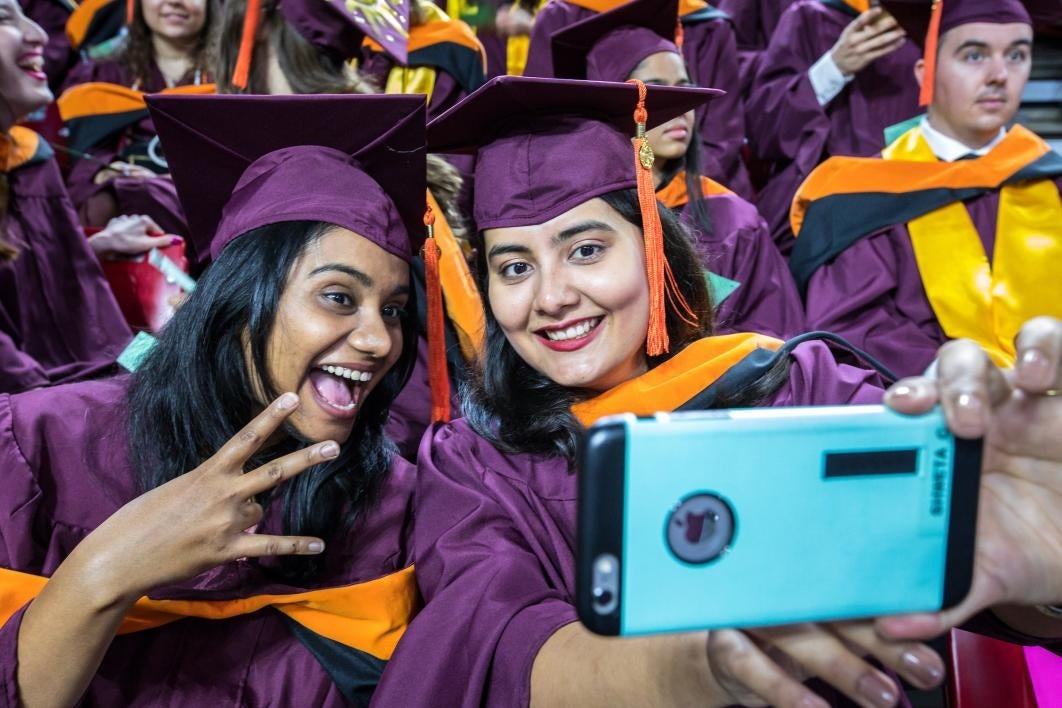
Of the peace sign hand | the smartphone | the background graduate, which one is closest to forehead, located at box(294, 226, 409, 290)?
the peace sign hand

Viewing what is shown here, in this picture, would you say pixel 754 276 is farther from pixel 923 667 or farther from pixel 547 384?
pixel 923 667

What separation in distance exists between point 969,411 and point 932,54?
2649 millimetres

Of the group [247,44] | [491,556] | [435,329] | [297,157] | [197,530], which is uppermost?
[247,44]

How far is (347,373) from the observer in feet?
5.50

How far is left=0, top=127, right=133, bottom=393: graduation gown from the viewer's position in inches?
128

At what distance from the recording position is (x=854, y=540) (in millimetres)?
855

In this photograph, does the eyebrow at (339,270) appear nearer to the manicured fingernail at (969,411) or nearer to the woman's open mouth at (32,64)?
the manicured fingernail at (969,411)

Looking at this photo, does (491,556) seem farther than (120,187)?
No

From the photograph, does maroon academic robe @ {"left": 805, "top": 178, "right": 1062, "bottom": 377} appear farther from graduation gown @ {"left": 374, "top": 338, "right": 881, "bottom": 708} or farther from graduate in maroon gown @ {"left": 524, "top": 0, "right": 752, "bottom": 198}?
graduation gown @ {"left": 374, "top": 338, "right": 881, "bottom": 708}

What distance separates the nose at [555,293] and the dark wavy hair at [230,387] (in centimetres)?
37

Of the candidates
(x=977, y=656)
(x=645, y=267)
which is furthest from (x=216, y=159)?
(x=977, y=656)

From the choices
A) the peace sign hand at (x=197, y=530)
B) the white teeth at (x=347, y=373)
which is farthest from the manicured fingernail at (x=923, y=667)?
the white teeth at (x=347, y=373)

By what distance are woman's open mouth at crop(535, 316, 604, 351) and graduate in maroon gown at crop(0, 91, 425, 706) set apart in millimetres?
276

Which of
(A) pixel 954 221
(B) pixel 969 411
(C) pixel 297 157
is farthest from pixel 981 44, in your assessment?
(B) pixel 969 411
